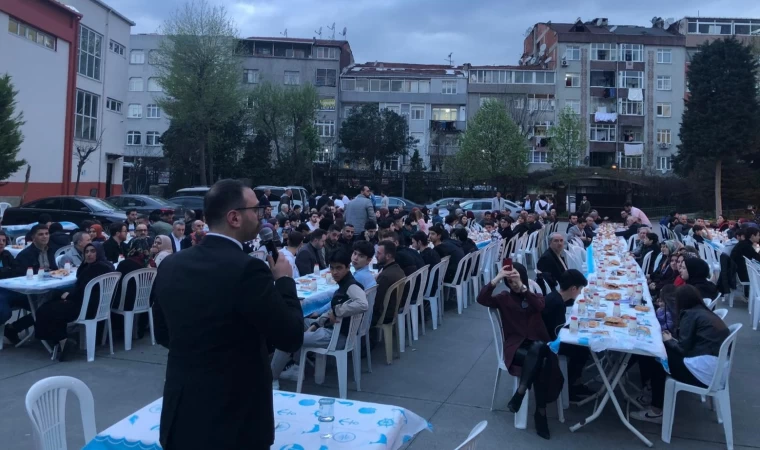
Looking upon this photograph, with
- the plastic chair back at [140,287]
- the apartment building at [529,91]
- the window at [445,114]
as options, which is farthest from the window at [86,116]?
the apartment building at [529,91]

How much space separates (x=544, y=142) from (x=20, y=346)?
46.0m

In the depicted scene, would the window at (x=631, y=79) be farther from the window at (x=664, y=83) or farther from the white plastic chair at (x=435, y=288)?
the white plastic chair at (x=435, y=288)

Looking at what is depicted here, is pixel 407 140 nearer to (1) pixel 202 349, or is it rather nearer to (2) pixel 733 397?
(2) pixel 733 397

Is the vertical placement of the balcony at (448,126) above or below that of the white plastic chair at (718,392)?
above

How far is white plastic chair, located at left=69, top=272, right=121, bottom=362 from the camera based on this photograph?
22.4 ft

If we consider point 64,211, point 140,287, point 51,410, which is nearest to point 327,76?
point 64,211

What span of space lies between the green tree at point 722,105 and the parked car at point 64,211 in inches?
1241

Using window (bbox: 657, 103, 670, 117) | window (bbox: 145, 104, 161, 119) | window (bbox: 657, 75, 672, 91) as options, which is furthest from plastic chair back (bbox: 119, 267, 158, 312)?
window (bbox: 657, 75, 672, 91)

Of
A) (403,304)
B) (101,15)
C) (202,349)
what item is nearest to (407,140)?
(101,15)

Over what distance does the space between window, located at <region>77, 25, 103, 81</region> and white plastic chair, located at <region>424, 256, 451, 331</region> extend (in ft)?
82.3

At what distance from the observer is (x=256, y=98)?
1522 inches

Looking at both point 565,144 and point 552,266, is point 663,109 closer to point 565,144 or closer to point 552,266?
point 565,144

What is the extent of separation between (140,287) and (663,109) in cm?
5181

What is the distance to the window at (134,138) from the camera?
50.9 metres
